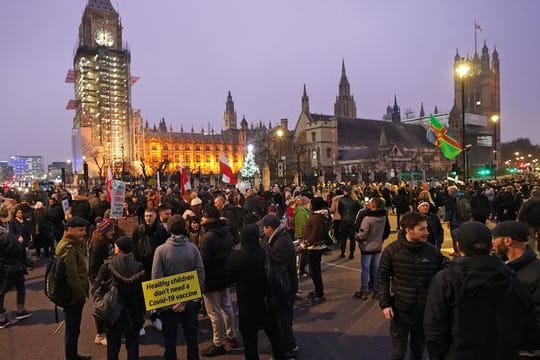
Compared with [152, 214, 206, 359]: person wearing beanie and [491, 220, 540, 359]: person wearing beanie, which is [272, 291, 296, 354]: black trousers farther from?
[491, 220, 540, 359]: person wearing beanie

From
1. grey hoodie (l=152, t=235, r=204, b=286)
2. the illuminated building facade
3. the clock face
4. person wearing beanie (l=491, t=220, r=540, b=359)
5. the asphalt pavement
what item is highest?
the clock face

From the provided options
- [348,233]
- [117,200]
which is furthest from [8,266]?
[348,233]

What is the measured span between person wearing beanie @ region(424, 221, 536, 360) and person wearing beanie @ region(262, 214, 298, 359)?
2284mm

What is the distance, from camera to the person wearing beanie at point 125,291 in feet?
15.6

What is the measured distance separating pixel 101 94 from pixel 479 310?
7947cm

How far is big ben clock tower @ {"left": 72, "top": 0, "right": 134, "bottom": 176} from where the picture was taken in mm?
73375

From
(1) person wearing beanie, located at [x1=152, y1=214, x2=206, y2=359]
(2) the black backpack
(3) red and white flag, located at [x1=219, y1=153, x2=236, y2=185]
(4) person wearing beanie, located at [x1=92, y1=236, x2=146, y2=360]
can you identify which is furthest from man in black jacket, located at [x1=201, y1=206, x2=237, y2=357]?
(3) red and white flag, located at [x1=219, y1=153, x2=236, y2=185]

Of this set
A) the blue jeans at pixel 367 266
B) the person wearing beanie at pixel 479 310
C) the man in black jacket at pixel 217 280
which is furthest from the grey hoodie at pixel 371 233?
the person wearing beanie at pixel 479 310

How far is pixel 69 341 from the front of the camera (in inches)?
201

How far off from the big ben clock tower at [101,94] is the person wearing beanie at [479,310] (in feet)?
241

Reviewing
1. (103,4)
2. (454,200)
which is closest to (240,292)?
(454,200)

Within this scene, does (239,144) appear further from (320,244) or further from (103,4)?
(320,244)

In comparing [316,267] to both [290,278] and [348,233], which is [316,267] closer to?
[290,278]

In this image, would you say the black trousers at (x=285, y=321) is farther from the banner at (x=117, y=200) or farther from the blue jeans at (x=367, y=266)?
Result: the banner at (x=117, y=200)
